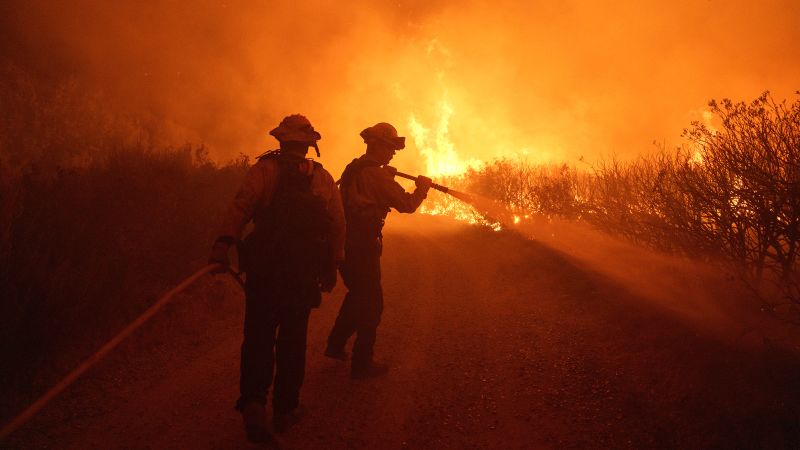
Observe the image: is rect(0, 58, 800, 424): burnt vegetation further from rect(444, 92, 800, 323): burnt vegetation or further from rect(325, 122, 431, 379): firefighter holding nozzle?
rect(325, 122, 431, 379): firefighter holding nozzle

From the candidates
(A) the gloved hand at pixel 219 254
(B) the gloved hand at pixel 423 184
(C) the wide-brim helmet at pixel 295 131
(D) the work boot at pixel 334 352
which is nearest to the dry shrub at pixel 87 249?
→ (A) the gloved hand at pixel 219 254

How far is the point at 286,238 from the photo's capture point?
10.5 feet

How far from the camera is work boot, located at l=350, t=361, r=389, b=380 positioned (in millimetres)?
4102

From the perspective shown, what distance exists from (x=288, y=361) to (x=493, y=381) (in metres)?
1.84

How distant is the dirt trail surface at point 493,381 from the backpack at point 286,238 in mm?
1054

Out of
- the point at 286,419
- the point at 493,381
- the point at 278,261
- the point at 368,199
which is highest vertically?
the point at 368,199

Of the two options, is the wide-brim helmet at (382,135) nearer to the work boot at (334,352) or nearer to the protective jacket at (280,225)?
the protective jacket at (280,225)

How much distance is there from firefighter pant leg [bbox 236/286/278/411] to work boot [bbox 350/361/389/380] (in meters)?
1.05

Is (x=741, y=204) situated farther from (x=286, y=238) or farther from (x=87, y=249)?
(x=87, y=249)

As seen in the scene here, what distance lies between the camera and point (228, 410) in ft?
11.8

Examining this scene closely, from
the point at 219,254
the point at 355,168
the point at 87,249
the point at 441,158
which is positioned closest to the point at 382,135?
the point at 355,168

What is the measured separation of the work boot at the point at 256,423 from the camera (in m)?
3.01

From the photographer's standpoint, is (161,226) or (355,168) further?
(161,226)

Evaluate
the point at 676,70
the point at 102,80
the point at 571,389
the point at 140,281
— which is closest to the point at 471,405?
the point at 571,389
